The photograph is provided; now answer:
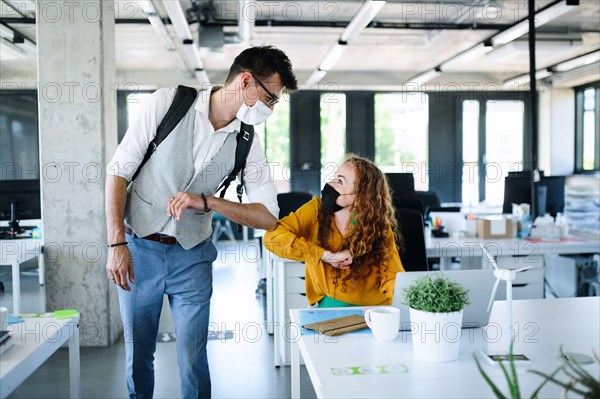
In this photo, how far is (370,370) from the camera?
1.57 meters

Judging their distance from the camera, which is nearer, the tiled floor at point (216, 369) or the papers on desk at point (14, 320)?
the papers on desk at point (14, 320)

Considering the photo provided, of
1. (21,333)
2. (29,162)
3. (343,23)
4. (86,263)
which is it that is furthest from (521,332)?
(29,162)

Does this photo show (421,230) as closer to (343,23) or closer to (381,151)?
(343,23)

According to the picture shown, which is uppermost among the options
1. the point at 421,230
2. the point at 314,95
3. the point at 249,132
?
the point at 314,95

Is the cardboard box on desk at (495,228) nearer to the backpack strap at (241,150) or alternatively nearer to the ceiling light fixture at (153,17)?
the backpack strap at (241,150)

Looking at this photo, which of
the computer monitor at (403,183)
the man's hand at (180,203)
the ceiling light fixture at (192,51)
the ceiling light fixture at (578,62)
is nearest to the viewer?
the man's hand at (180,203)

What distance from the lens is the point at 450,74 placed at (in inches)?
448

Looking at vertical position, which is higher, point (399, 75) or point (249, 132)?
point (399, 75)

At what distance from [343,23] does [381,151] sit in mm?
4537

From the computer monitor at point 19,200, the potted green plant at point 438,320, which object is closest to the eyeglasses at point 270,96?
the potted green plant at point 438,320

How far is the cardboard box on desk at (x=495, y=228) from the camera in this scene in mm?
4582

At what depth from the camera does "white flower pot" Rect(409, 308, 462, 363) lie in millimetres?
1636

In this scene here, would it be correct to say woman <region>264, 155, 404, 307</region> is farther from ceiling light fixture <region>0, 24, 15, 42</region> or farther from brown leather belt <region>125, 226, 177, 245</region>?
ceiling light fixture <region>0, 24, 15, 42</region>

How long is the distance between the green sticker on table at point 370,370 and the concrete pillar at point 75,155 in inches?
126
